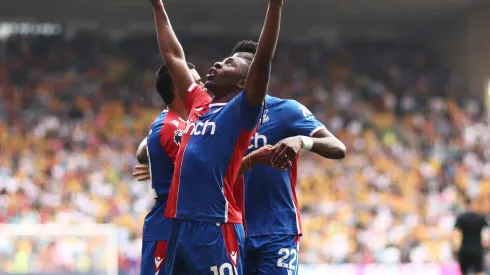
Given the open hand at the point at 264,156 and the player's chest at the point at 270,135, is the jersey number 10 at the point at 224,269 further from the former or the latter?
the player's chest at the point at 270,135

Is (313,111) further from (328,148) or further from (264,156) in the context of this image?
(264,156)

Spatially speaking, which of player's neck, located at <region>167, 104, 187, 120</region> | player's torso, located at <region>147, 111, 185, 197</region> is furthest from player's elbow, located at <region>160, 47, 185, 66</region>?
player's neck, located at <region>167, 104, 187, 120</region>

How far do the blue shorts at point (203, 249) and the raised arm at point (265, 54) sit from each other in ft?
2.43

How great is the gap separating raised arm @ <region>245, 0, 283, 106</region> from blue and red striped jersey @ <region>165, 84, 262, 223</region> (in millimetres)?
98

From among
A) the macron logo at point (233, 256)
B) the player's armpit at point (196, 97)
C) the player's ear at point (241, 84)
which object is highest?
the player's ear at point (241, 84)

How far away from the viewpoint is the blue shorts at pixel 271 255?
19.7 ft

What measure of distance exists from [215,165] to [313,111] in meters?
19.8

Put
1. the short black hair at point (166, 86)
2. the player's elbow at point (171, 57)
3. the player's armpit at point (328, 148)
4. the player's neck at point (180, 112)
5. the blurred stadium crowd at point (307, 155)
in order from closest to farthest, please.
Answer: the player's armpit at point (328, 148) → the player's elbow at point (171, 57) → the player's neck at point (180, 112) → the short black hair at point (166, 86) → the blurred stadium crowd at point (307, 155)

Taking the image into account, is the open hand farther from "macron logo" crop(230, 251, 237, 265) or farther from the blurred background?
the blurred background

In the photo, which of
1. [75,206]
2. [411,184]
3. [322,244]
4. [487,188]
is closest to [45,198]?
[75,206]

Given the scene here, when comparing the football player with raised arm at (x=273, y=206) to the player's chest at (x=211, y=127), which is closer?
the player's chest at (x=211, y=127)

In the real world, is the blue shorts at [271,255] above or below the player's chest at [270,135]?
below

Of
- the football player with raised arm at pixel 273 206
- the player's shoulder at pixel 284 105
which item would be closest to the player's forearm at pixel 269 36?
the football player with raised arm at pixel 273 206

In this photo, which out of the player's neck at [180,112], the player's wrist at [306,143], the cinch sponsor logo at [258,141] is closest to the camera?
the player's wrist at [306,143]
